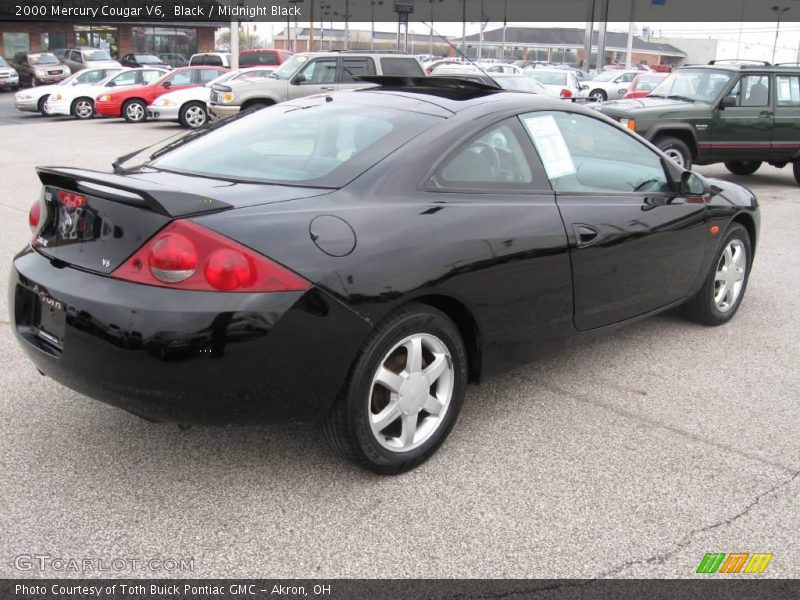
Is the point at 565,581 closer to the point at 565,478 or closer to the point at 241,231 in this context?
the point at 565,478

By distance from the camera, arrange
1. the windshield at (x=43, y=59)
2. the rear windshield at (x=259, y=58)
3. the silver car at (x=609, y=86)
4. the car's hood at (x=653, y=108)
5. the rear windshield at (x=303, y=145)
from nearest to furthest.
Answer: the rear windshield at (x=303, y=145) < the car's hood at (x=653, y=108) < the rear windshield at (x=259, y=58) < the silver car at (x=609, y=86) < the windshield at (x=43, y=59)

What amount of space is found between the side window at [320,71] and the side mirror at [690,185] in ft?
44.3

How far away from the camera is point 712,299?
5227mm

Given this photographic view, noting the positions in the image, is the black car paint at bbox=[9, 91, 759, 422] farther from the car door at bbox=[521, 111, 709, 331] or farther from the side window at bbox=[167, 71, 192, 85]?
the side window at bbox=[167, 71, 192, 85]

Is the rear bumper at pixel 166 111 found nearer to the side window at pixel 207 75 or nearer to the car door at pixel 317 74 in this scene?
the side window at pixel 207 75

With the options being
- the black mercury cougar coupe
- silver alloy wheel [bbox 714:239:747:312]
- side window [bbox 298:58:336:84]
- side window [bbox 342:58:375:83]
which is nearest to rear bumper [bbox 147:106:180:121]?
side window [bbox 298:58:336:84]

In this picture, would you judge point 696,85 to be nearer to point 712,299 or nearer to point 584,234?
point 712,299

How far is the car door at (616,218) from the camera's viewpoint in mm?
3930

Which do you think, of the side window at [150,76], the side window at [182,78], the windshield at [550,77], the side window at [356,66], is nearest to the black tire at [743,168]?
the side window at [356,66]

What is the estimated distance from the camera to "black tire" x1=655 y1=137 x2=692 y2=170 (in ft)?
36.9

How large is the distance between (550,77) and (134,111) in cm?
1146

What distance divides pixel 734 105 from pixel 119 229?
11011 mm

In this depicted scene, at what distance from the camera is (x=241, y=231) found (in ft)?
9.27

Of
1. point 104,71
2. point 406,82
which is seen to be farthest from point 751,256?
point 104,71
